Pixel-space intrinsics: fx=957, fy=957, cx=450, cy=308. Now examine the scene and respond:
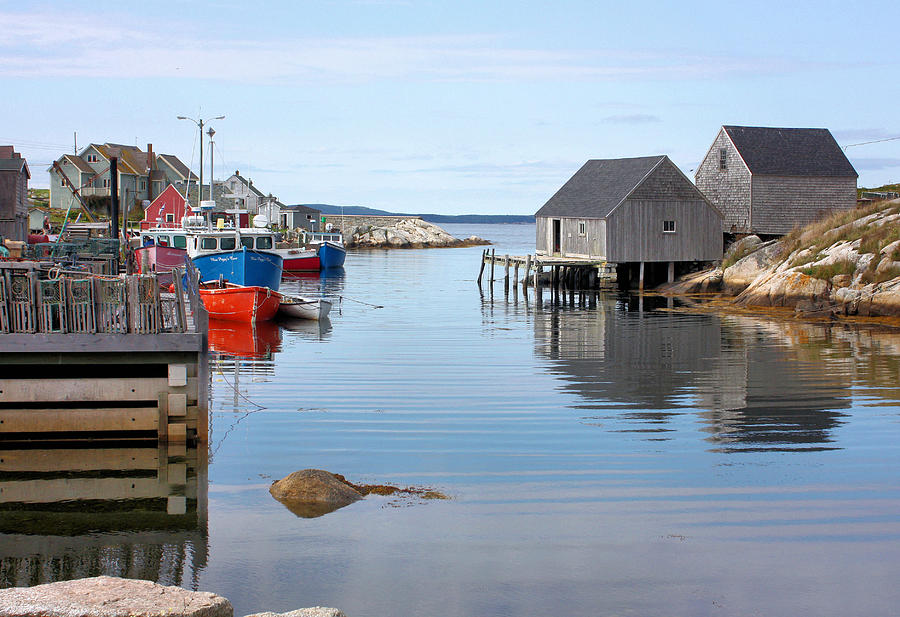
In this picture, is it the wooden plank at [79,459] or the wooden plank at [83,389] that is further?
the wooden plank at [83,389]

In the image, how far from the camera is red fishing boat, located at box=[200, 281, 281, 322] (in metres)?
35.1

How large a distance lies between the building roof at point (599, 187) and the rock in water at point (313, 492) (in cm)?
4021

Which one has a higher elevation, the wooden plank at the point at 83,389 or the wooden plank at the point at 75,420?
the wooden plank at the point at 83,389

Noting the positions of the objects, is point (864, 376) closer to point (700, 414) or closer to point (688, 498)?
point (700, 414)

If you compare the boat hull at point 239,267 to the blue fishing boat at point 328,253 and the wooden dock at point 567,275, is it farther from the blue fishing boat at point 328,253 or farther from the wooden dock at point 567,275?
the blue fishing boat at point 328,253

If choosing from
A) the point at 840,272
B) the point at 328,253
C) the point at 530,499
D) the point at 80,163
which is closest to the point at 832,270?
the point at 840,272

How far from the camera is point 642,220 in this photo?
51.7m

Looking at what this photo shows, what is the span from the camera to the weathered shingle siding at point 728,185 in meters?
54.7

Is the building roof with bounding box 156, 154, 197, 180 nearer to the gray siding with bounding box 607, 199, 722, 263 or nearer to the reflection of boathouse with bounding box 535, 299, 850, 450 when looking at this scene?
the gray siding with bounding box 607, 199, 722, 263

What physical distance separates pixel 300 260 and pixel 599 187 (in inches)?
1135

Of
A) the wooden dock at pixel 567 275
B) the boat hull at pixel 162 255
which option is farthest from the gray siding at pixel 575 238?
the boat hull at pixel 162 255

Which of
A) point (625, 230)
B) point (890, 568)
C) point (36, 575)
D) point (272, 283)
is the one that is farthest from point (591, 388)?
point (625, 230)

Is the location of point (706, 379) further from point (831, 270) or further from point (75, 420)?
point (831, 270)

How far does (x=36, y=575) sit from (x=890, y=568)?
864 centimetres
